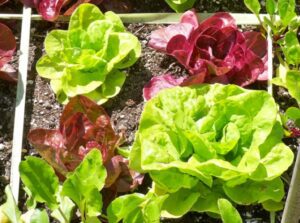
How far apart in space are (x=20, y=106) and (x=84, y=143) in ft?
0.66

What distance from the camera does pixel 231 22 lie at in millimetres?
1688

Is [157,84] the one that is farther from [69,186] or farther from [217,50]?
[69,186]

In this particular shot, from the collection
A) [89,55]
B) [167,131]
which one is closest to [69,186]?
[167,131]

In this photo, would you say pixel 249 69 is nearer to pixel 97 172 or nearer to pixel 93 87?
pixel 93 87

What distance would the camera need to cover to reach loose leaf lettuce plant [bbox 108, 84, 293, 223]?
1.42 meters

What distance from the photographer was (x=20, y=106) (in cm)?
163

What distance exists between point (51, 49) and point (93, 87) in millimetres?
152

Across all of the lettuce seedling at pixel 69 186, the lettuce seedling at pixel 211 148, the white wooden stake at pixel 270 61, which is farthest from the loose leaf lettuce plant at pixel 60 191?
the white wooden stake at pixel 270 61

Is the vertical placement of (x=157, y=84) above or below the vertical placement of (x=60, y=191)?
above

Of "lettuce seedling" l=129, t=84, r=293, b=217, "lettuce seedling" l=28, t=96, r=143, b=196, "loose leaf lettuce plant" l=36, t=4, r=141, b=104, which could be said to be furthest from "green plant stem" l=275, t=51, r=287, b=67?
"lettuce seedling" l=28, t=96, r=143, b=196

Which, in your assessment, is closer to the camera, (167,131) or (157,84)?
(167,131)

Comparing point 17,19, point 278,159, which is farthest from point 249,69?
point 17,19

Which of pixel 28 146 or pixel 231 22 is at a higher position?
pixel 231 22

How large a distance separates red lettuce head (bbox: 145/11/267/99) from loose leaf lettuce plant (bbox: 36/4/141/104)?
91 millimetres
